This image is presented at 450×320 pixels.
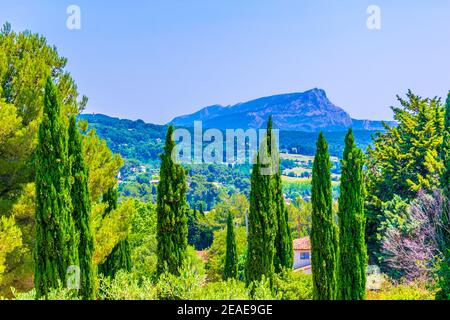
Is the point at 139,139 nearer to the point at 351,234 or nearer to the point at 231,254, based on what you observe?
the point at 231,254

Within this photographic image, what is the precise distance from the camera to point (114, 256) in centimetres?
1944

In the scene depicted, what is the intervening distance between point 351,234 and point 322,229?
152 centimetres

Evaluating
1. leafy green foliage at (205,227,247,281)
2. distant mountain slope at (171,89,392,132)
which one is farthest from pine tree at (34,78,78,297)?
distant mountain slope at (171,89,392,132)

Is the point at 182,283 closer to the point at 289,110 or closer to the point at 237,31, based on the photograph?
the point at 237,31

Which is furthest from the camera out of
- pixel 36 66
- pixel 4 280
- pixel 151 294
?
pixel 36 66

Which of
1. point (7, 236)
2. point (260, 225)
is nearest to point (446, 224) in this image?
point (260, 225)

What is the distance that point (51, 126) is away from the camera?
1062 cm

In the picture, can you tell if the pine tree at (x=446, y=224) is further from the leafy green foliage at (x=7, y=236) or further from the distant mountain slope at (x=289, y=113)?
the distant mountain slope at (x=289, y=113)

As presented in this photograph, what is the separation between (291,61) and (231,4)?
5.36 m

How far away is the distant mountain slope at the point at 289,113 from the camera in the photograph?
5802 inches

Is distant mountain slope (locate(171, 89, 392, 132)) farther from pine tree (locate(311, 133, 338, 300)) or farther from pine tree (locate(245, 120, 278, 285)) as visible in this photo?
pine tree (locate(311, 133, 338, 300))

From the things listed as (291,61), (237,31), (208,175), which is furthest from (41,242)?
(208,175)

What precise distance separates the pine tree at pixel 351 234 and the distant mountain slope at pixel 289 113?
408 feet

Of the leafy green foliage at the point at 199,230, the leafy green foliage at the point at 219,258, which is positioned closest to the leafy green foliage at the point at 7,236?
the leafy green foliage at the point at 219,258
